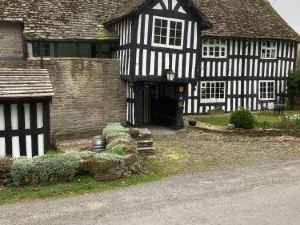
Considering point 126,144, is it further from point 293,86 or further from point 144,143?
point 293,86

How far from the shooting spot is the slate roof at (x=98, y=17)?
17969 mm

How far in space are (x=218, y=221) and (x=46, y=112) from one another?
741 centimetres

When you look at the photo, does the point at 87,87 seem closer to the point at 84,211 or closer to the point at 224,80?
the point at 224,80

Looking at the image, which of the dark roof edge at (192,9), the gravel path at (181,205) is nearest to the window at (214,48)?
the dark roof edge at (192,9)

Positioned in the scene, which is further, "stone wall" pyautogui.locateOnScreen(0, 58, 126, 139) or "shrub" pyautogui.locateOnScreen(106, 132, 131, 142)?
"stone wall" pyautogui.locateOnScreen(0, 58, 126, 139)

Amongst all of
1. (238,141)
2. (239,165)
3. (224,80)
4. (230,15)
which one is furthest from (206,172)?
(230,15)

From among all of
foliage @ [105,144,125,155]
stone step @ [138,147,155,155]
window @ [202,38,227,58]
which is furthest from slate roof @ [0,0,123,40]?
foliage @ [105,144,125,155]

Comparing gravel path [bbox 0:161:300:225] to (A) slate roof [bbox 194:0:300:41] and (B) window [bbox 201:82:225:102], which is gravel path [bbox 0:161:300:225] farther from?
(A) slate roof [bbox 194:0:300:41]

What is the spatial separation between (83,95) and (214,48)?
839cm

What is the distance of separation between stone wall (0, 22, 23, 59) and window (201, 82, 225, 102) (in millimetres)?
9901

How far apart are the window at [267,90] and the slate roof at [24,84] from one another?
14.2 m

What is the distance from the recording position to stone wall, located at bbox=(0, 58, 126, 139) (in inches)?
693

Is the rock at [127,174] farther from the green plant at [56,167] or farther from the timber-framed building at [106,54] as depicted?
the timber-framed building at [106,54]

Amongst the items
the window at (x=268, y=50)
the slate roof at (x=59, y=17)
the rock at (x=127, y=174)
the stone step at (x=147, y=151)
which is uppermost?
the slate roof at (x=59, y=17)
